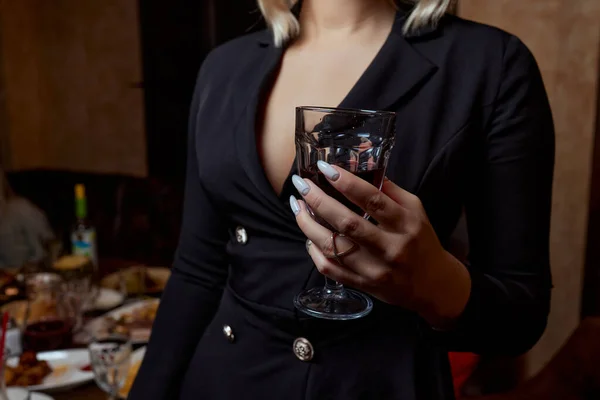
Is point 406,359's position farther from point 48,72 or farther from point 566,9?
point 48,72

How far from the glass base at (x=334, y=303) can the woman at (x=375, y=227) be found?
0.04 meters

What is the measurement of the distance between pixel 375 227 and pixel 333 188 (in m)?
0.07

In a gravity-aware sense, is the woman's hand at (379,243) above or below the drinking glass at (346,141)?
below

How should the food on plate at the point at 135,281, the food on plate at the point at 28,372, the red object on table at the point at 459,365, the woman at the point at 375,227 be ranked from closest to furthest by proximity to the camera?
1. the woman at the point at 375,227
2. the food on plate at the point at 28,372
3. the red object on table at the point at 459,365
4. the food on plate at the point at 135,281

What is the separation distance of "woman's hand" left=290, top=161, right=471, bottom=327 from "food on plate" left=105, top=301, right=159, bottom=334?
95cm

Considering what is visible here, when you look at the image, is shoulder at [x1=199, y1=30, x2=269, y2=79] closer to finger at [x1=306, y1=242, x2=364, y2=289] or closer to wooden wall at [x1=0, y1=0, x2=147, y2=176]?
finger at [x1=306, y1=242, x2=364, y2=289]

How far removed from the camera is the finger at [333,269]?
65 centimetres

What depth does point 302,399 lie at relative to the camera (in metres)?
0.89

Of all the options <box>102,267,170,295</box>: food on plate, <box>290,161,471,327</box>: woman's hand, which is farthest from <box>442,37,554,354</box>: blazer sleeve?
<box>102,267,170,295</box>: food on plate

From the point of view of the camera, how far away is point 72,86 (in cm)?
461

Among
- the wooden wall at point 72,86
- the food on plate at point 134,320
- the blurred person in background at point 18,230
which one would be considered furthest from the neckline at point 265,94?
the wooden wall at point 72,86

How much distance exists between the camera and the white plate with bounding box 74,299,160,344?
A: 1493 millimetres

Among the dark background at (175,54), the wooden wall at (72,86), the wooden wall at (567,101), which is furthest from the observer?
the wooden wall at (72,86)

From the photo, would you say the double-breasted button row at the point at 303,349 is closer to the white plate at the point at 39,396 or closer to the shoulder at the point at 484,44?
the shoulder at the point at 484,44
